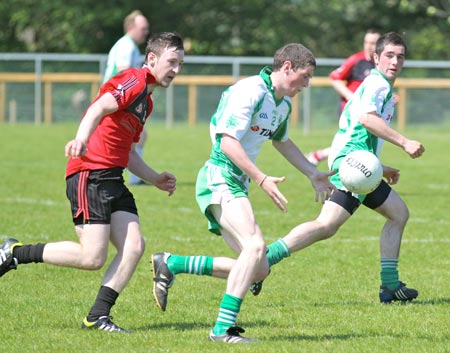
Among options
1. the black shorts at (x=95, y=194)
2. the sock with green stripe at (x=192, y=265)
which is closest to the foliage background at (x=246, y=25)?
the sock with green stripe at (x=192, y=265)

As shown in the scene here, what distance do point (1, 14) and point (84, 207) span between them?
35.1m

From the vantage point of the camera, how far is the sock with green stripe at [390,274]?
7941 mm

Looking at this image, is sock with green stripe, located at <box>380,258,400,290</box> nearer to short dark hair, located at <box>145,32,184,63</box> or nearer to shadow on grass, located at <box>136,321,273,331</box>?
shadow on grass, located at <box>136,321,273,331</box>

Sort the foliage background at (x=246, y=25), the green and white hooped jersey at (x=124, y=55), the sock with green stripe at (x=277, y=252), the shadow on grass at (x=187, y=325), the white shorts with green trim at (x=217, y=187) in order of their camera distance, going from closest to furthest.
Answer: the white shorts with green trim at (x=217, y=187) < the shadow on grass at (x=187, y=325) < the sock with green stripe at (x=277, y=252) < the green and white hooped jersey at (x=124, y=55) < the foliage background at (x=246, y=25)

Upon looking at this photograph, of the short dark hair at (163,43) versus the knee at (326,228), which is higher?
the short dark hair at (163,43)

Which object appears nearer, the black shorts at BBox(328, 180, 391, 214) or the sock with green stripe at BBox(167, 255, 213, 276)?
the sock with green stripe at BBox(167, 255, 213, 276)

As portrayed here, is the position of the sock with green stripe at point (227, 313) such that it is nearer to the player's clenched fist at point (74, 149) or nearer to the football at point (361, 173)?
the player's clenched fist at point (74, 149)

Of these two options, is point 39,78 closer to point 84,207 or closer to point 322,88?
point 322,88

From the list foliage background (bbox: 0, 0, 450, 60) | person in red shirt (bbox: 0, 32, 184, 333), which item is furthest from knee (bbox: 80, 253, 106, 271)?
foliage background (bbox: 0, 0, 450, 60)

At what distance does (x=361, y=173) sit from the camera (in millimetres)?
7301

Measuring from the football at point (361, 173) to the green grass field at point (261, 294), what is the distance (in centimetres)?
89

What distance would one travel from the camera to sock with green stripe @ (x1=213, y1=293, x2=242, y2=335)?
623cm

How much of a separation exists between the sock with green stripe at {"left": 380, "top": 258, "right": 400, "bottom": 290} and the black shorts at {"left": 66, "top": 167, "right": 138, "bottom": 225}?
2301 millimetres

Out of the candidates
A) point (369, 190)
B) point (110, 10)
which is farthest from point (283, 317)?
point (110, 10)
